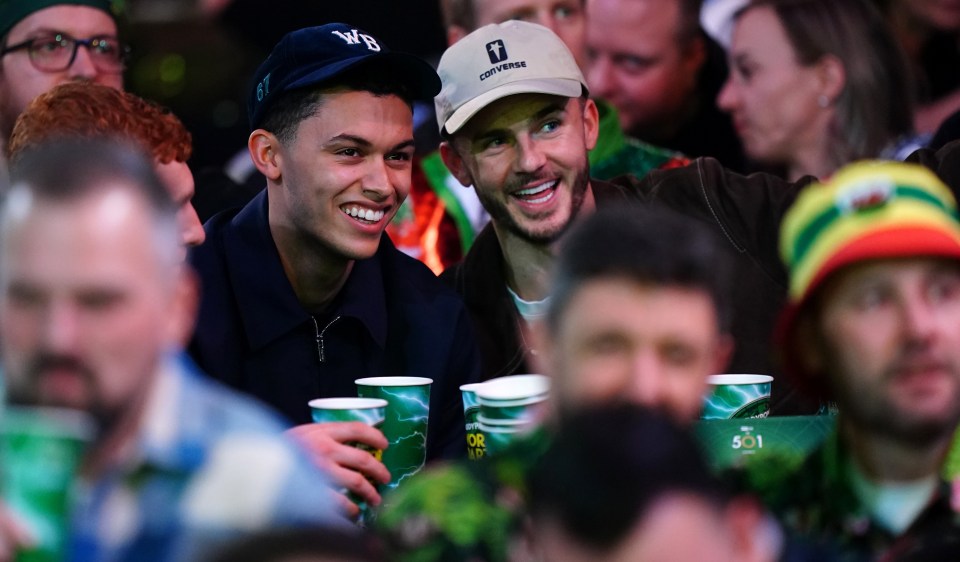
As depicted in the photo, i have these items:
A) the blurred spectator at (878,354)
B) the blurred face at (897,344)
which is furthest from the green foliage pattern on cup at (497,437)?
the blurred face at (897,344)

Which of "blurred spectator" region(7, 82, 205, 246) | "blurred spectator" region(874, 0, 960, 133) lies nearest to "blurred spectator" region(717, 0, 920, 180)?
"blurred spectator" region(874, 0, 960, 133)

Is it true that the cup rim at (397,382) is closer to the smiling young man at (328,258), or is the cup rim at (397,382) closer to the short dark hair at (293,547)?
the smiling young man at (328,258)

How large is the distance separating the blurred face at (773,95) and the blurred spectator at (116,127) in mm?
2255

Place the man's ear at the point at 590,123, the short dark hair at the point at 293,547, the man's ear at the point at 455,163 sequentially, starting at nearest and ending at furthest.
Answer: the short dark hair at the point at 293,547
the man's ear at the point at 455,163
the man's ear at the point at 590,123

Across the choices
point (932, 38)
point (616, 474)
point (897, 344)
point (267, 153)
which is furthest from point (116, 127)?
point (932, 38)

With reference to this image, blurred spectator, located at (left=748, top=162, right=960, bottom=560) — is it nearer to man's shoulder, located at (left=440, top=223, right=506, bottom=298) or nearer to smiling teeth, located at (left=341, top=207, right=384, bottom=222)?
smiling teeth, located at (left=341, top=207, right=384, bottom=222)

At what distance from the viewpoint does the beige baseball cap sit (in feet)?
13.2

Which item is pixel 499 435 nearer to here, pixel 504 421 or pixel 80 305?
pixel 504 421

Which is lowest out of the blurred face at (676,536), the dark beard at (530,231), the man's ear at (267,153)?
the blurred face at (676,536)

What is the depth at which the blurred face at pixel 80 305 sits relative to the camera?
7.13 ft

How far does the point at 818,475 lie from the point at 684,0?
11.6ft

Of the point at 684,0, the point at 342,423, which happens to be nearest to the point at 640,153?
the point at 684,0

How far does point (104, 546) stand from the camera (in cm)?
213

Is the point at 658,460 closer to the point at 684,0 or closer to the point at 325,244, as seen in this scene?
the point at 325,244
